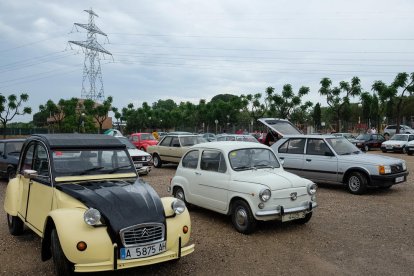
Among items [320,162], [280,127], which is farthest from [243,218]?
[280,127]

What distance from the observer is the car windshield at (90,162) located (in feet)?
17.7

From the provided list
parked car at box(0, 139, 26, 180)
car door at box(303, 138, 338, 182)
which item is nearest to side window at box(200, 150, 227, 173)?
car door at box(303, 138, 338, 182)

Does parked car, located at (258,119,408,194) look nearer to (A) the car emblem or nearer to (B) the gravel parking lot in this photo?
(B) the gravel parking lot

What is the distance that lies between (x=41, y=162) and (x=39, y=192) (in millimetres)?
497

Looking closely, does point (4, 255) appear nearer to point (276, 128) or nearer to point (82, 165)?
point (82, 165)

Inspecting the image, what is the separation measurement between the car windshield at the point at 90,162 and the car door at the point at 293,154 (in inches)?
269

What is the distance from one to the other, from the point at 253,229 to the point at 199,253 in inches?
49.7

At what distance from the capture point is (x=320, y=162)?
36.8ft

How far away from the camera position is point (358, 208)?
8852mm

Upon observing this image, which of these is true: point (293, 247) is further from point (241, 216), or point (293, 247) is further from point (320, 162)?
point (320, 162)

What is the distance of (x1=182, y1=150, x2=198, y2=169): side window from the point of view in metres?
8.17

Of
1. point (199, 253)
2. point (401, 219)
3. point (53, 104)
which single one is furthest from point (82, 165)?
point (53, 104)

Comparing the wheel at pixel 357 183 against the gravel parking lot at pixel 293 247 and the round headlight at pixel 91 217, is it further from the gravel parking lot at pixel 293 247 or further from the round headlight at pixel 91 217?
the round headlight at pixel 91 217

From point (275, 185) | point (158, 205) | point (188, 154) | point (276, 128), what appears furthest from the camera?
point (276, 128)
